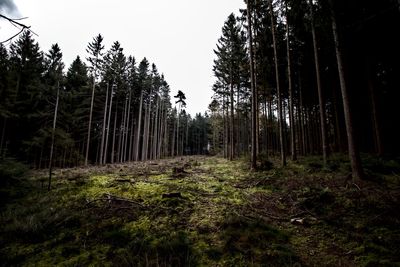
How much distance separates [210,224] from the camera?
5.71m

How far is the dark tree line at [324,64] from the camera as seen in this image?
9.52 m

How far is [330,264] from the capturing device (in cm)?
380

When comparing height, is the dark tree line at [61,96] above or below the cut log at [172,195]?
above

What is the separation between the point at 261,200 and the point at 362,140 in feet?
62.7

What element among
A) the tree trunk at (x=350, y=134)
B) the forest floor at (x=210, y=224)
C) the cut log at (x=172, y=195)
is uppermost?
the tree trunk at (x=350, y=134)

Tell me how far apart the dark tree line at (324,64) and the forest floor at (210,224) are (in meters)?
2.86

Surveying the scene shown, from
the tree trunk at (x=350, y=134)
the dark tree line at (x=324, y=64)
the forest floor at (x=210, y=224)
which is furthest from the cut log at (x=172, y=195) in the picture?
the tree trunk at (x=350, y=134)

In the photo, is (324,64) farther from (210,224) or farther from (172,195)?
(210,224)

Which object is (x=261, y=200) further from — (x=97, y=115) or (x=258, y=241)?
(x=97, y=115)

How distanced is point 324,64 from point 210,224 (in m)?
17.8

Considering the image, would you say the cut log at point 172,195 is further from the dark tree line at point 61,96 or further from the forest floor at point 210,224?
the dark tree line at point 61,96

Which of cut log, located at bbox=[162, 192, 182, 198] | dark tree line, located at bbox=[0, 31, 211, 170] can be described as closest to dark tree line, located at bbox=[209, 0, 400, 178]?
cut log, located at bbox=[162, 192, 182, 198]

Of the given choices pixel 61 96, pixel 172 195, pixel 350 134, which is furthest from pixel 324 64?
pixel 61 96

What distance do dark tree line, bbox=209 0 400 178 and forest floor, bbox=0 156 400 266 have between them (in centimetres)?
286
